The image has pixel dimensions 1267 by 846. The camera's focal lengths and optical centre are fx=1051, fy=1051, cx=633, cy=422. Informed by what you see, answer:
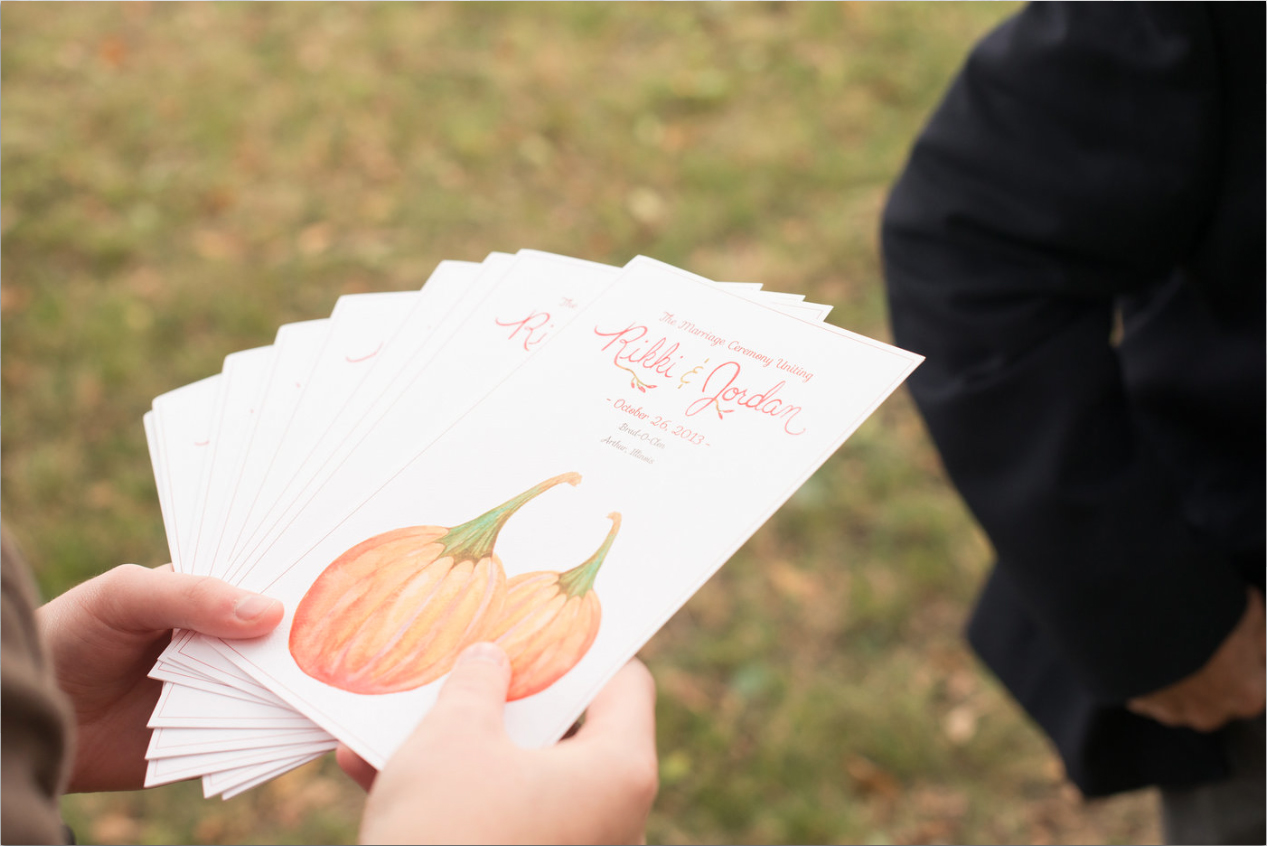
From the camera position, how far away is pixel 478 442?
849 mm

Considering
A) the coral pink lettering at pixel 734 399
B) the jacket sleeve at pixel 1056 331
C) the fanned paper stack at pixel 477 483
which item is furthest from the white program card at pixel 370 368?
the jacket sleeve at pixel 1056 331

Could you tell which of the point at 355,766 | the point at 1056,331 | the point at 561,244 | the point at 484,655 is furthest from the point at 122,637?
the point at 561,244

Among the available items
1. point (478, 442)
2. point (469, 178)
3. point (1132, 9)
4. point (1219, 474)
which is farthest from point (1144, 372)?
point (469, 178)

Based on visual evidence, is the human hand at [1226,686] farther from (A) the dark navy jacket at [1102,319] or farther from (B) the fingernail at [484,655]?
(B) the fingernail at [484,655]

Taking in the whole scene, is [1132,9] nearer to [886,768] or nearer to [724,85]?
[886,768]

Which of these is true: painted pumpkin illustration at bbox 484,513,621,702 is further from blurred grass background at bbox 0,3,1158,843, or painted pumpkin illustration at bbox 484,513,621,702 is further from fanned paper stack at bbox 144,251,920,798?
blurred grass background at bbox 0,3,1158,843

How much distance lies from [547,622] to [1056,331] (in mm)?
695

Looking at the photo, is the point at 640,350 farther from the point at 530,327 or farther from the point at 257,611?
the point at 257,611

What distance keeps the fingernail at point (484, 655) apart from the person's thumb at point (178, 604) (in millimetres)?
160

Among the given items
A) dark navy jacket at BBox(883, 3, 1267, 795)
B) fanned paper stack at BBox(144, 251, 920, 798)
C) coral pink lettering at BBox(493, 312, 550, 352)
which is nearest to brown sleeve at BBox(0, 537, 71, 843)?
fanned paper stack at BBox(144, 251, 920, 798)

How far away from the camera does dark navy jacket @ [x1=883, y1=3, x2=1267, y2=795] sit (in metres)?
1.03

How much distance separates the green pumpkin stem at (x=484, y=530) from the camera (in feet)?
2.60

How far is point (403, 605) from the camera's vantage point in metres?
0.78

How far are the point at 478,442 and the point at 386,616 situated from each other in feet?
0.52
